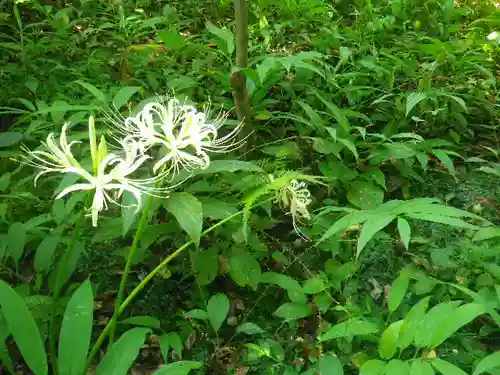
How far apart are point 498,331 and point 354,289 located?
17.4 inches

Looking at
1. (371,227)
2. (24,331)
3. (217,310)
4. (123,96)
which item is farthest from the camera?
(123,96)

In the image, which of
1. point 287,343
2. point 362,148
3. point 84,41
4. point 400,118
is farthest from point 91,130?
point 84,41

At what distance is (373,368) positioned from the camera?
4.27ft

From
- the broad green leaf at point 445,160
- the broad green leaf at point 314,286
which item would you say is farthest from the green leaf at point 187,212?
the broad green leaf at point 445,160

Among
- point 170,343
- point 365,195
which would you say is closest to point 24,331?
point 170,343

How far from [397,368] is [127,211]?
69 centimetres

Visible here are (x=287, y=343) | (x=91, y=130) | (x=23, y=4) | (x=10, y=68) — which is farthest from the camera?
(x=23, y=4)

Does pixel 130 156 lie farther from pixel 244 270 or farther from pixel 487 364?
pixel 487 364

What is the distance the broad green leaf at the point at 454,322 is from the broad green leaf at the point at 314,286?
45 cm

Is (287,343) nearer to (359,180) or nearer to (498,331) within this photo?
(498,331)

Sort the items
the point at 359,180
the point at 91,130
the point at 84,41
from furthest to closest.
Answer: the point at 84,41 < the point at 359,180 < the point at 91,130

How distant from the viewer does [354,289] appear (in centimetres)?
173

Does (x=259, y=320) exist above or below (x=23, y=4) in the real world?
below

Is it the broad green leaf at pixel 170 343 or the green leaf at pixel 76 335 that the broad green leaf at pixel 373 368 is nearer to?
the broad green leaf at pixel 170 343
